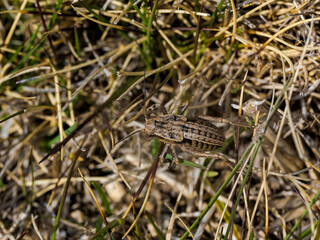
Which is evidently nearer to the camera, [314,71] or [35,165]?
[314,71]

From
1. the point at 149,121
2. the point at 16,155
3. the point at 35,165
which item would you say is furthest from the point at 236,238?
the point at 16,155

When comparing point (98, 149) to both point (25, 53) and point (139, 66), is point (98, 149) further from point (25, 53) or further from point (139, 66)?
point (25, 53)

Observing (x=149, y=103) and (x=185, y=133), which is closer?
(x=185, y=133)

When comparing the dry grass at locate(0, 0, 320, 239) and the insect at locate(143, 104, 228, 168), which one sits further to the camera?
the dry grass at locate(0, 0, 320, 239)
